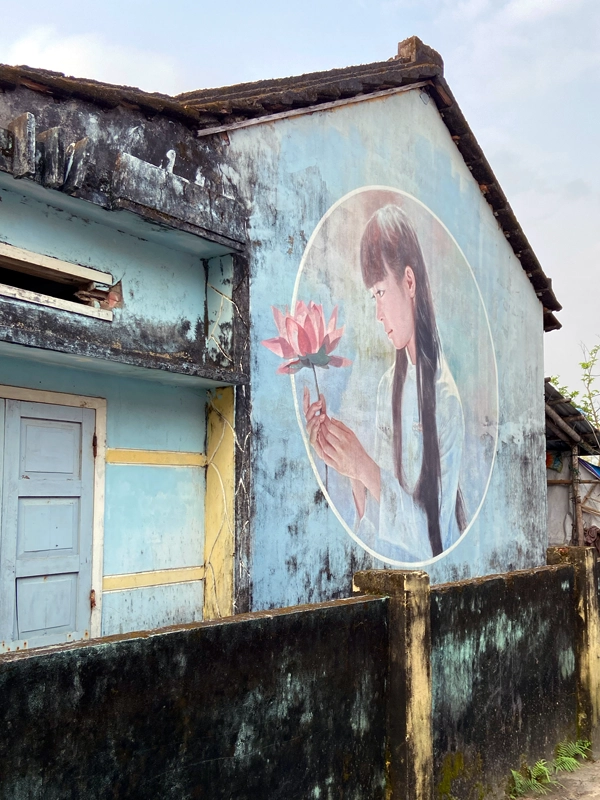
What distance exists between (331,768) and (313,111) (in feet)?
18.1

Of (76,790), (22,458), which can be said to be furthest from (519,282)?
(76,790)

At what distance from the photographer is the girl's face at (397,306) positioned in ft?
26.2

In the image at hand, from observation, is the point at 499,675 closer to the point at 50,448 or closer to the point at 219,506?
the point at 219,506

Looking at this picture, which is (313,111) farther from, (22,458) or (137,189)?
(22,458)

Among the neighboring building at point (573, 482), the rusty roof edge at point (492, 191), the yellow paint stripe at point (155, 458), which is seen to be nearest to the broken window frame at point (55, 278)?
the yellow paint stripe at point (155, 458)

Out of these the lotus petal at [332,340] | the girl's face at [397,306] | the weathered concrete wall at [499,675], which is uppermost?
the girl's face at [397,306]

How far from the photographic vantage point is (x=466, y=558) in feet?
29.4

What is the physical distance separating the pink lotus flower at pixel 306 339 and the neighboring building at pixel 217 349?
27mm

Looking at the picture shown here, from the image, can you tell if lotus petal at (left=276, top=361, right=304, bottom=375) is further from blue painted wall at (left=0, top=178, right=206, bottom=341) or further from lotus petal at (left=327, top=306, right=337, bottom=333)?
blue painted wall at (left=0, top=178, right=206, bottom=341)

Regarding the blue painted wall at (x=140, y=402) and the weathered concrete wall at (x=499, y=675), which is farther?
the blue painted wall at (x=140, y=402)

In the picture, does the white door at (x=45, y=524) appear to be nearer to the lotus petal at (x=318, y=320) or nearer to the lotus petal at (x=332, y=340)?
the lotus petal at (x=318, y=320)

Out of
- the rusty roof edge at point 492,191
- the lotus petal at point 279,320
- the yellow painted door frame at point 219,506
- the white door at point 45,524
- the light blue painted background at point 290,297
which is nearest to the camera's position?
the white door at point 45,524

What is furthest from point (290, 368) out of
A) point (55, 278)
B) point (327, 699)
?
point (327, 699)

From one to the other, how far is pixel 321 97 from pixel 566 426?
806 centimetres
